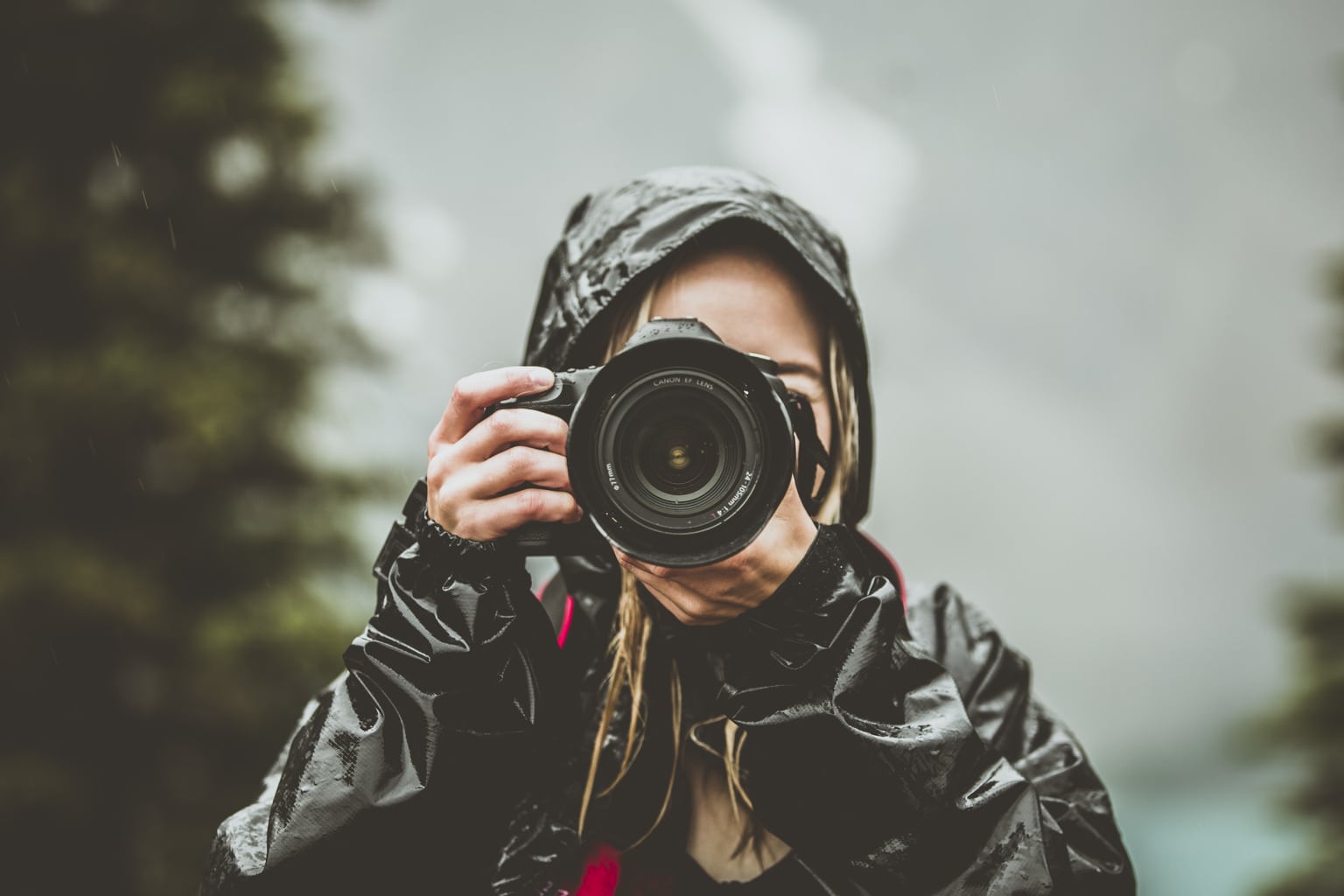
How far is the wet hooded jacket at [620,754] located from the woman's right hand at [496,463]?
5 cm

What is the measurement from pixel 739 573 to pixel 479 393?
41cm

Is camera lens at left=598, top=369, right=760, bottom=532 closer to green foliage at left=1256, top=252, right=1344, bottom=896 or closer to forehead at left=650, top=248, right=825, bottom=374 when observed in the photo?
forehead at left=650, top=248, right=825, bottom=374

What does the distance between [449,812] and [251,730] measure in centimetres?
443

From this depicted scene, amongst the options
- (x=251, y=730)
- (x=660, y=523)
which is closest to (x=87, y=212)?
(x=251, y=730)

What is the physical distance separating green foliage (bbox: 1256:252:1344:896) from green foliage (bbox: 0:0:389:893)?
488 centimetres

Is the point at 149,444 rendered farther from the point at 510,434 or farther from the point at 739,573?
the point at 739,573

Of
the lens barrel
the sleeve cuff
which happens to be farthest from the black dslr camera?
the sleeve cuff

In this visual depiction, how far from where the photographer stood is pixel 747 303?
4.72 ft

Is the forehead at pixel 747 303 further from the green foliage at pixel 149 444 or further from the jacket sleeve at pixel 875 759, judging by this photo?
the green foliage at pixel 149 444

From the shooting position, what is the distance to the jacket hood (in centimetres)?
147

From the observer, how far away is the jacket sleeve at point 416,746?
1109 millimetres

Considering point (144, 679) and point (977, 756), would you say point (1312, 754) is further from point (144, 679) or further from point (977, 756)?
point (144, 679)

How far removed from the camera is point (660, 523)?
1.14 metres

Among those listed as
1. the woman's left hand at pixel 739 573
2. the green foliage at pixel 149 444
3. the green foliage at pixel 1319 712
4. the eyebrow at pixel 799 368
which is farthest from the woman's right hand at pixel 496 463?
the green foliage at pixel 1319 712
